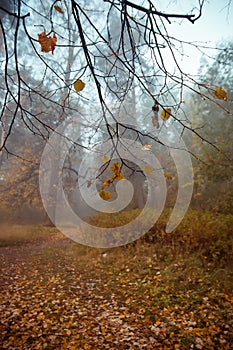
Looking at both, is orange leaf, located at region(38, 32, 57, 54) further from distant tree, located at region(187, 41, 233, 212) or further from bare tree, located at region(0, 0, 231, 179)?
distant tree, located at region(187, 41, 233, 212)

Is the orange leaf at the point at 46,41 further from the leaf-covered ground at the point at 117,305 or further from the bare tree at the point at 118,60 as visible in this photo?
the leaf-covered ground at the point at 117,305

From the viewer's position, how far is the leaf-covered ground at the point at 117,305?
2859 mm

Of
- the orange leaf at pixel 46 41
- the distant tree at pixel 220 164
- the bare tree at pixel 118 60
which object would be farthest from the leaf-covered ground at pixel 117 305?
the distant tree at pixel 220 164

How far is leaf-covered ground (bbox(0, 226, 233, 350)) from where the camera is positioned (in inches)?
113

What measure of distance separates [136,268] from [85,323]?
6.83 ft

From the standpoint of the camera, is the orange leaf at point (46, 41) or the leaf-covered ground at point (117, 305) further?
the leaf-covered ground at point (117, 305)

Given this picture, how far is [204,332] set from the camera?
2.91 m

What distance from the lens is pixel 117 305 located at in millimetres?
3783

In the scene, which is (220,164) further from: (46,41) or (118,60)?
(46,41)

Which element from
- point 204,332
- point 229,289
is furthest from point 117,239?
point 204,332

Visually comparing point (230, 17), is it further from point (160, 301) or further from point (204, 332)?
point (160, 301)

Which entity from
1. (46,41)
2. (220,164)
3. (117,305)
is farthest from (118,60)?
(220,164)

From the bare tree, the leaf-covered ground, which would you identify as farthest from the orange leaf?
the leaf-covered ground

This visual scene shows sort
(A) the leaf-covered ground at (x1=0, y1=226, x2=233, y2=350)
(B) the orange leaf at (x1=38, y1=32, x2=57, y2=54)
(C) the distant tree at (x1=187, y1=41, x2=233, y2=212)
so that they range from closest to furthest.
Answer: (B) the orange leaf at (x1=38, y1=32, x2=57, y2=54), (A) the leaf-covered ground at (x1=0, y1=226, x2=233, y2=350), (C) the distant tree at (x1=187, y1=41, x2=233, y2=212)
